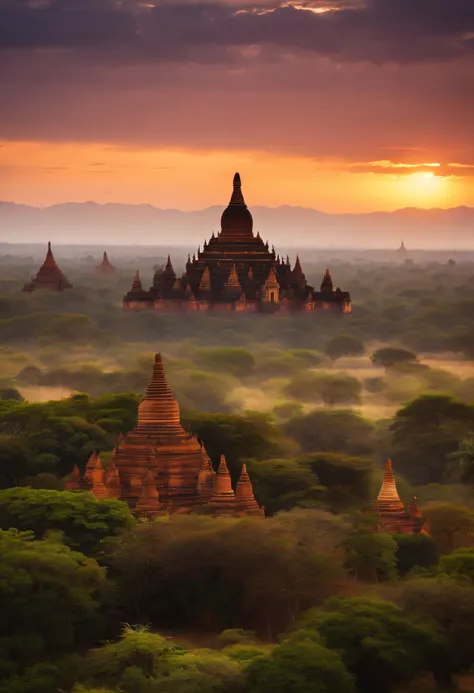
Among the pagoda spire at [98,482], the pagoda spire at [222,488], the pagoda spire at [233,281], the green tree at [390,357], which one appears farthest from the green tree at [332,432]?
the green tree at [390,357]

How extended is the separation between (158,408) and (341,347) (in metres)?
70.6

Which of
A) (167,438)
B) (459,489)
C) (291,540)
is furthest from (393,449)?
(291,540)

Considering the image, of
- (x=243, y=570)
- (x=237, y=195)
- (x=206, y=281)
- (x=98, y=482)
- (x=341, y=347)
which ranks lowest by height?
(x=243, y=570)

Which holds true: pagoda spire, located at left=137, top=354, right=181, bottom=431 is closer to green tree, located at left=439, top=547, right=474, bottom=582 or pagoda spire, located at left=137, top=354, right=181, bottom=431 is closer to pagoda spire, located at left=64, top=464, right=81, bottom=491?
pagoda spire, located at left=64, top=464, right=81, bottom=491

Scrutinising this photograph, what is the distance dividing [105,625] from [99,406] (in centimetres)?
2205

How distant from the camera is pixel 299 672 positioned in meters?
35.5

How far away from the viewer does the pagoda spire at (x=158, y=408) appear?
4816 cm

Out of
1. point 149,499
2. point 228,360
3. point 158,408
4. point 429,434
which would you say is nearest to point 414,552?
point 149,499

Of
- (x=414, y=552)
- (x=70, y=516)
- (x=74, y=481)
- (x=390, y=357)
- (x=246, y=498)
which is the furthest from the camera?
(x=390, y=357)

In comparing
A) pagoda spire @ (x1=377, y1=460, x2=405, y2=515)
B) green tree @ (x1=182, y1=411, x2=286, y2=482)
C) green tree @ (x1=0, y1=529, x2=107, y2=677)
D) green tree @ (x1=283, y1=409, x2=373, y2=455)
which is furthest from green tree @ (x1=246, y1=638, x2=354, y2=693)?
green tree @ (x1=283, y1=409, x2=373, y2=455)

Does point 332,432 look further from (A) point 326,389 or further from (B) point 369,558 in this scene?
(B) point 369,558

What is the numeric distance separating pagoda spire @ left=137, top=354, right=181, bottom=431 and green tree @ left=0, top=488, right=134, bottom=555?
2.96 m

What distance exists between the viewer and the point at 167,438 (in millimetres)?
47719

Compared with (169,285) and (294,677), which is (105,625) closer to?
(294,677)
